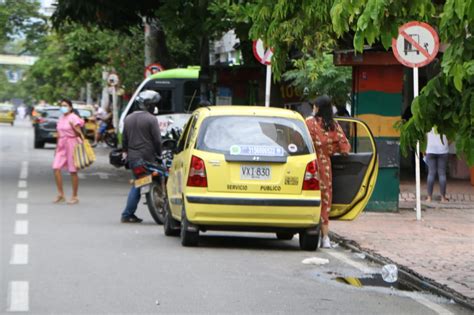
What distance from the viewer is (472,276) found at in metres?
11.3

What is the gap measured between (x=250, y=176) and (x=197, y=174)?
60 centimetres

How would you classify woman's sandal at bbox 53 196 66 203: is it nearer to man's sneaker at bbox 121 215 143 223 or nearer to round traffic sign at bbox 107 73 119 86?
man's sneaker at bbox 121 215 143 223

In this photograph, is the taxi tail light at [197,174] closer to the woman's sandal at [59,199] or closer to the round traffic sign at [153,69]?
the woman's sandal at [59,199]

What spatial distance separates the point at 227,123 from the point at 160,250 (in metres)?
1.66

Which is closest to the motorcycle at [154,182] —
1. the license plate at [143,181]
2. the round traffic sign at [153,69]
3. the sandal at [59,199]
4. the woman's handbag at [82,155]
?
the license plate at [143,181]

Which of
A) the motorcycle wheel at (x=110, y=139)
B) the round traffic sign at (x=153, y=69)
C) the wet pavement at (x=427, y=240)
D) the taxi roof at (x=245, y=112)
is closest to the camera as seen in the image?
the wet pavement at (x=427, y=240)

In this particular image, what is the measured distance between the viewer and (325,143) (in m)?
13.6

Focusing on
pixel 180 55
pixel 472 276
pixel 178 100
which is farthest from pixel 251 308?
pixel 180 55

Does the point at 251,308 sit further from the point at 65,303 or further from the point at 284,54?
the point at 284,54

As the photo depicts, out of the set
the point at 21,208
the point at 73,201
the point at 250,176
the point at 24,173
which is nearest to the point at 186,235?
the point at 250,176

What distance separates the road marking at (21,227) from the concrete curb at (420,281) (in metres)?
4.12

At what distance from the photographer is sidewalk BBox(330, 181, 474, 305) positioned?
1157 centimetres

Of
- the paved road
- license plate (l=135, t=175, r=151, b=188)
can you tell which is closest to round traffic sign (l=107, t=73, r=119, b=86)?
the paved road

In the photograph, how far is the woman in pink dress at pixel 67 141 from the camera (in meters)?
19.5
